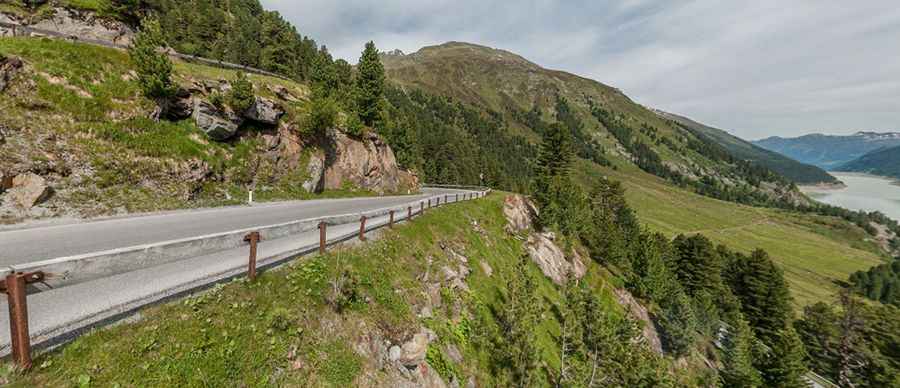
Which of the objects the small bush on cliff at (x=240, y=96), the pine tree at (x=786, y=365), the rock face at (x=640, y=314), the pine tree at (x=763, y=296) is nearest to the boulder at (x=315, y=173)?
the small bush on cliff at (x=240, y=96)

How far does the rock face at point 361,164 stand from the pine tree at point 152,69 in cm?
1456

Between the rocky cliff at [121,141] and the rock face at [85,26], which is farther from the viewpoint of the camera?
the rock face at [85,26]

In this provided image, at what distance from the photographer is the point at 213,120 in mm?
25312

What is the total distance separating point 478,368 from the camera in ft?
50.9

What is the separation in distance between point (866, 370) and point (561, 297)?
5757 centimetres

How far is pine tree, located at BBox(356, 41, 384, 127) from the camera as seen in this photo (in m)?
44.4

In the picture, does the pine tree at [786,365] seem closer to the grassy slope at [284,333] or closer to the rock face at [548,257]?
the rock face at [548,257]

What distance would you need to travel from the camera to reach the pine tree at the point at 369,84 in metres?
44.4

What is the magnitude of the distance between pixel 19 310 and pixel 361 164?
117 ft

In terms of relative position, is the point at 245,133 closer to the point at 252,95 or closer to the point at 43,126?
the point at 252,95

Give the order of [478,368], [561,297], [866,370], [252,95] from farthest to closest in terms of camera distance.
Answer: [866,370] → [561,297] → [252,95] → [478,368]

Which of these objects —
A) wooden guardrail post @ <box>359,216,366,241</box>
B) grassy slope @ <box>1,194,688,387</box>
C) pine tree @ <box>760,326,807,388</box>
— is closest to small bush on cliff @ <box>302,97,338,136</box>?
grassy slope @ <box>1,194,688,387</box>

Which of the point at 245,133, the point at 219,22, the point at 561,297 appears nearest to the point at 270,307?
the point at 245,133

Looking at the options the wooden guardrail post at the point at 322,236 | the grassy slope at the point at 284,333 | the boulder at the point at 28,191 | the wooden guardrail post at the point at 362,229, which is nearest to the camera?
the grassy slope at the point at 284,333
